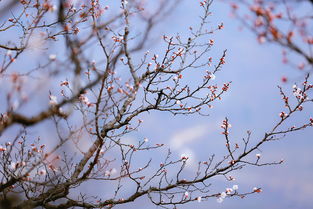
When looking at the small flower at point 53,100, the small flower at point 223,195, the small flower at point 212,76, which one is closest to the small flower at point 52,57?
the small flower at point 53,100

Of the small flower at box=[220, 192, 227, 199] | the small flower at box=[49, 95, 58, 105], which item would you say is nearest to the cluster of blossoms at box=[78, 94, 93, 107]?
the small flower at box=[49, 95, 58, 105]

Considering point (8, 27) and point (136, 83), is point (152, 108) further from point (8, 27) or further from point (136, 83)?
point (8, 27)

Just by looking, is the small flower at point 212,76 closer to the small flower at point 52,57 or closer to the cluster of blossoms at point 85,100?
the cluster of blossoms at point 85,100

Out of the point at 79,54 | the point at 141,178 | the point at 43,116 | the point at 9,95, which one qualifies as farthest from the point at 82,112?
the point at 141,178

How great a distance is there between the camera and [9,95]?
4.20m

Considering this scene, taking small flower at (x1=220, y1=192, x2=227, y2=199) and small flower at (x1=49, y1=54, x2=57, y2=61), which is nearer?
small flower at (x1=49, y1=54, x2=57, y2=61)

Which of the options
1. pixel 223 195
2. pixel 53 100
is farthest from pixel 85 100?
pixel 223 195

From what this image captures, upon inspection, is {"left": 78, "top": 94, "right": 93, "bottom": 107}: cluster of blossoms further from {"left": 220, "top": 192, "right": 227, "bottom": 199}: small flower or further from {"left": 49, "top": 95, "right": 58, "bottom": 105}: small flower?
{"left": 220, "top": 192, "right": 227, "bottom": 199}: small flower

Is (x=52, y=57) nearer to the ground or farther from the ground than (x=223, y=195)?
farther from the ground

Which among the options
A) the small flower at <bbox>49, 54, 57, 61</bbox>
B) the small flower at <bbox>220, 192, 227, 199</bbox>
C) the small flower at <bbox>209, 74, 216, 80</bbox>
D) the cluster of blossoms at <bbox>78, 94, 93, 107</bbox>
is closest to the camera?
the small flower at <bbox>49, 54, 57, 61</bbox>

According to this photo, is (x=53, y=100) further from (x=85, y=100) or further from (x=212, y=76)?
(x=212, y=76)

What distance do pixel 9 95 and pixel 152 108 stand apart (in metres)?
5.07

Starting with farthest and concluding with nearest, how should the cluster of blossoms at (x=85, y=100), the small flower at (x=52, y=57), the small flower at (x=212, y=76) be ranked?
1. the small flower at (x=212, y=76)
2. the cluster of blossoms at (x=85, y=100)
3. the small flower at (x=52, y=57)

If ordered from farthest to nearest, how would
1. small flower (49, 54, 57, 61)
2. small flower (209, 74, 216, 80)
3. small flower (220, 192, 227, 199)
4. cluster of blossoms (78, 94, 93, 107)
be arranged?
small flower (209, 74, 216, 80) → small flower (220, 192, 227, 199) → cluster of blossoms (78, 94, 93, 107) → small flower (49, 54, 57, 61)
